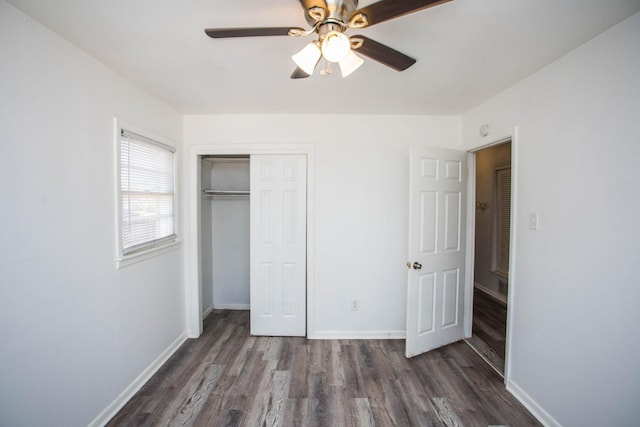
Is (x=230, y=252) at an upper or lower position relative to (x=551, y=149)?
lower

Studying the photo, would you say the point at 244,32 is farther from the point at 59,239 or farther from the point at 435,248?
the point at 435,248

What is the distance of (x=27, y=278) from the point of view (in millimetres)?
1259

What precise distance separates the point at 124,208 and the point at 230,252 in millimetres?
1663

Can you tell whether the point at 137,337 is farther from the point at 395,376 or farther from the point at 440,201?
the point at 440,201

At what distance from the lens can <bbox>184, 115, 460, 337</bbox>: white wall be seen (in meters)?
2.70

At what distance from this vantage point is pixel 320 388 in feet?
6.53

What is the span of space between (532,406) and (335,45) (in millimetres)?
2635

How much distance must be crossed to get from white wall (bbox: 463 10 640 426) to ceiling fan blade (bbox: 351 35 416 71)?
3.04ft

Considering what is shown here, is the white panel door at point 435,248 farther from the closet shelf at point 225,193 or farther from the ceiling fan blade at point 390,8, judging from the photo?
the closet shelf at point 225,193

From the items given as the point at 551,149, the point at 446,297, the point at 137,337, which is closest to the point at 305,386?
the point at 137,337

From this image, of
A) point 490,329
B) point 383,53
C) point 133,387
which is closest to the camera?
point 383,53

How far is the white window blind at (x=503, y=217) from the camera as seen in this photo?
12.1 ft

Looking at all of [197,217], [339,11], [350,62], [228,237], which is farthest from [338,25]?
[228,237]

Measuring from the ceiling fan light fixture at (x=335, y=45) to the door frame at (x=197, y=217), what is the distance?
1699 millimetres
